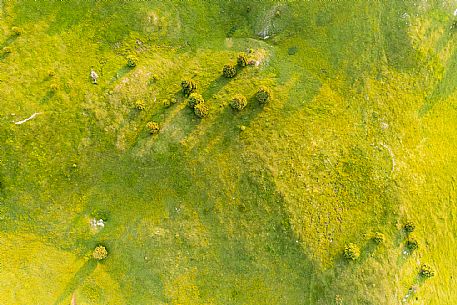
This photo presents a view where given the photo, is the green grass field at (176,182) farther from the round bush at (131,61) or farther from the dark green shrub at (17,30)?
the round bush at (131,61)

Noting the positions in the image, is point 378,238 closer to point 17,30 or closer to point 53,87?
point 53,87

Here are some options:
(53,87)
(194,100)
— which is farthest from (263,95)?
(53,87)

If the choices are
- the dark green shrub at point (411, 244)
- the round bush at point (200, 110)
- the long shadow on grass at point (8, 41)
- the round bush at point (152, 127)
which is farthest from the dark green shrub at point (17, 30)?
the dark green shrub at point (411, 244)

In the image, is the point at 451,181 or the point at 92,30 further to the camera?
the point at 451,181

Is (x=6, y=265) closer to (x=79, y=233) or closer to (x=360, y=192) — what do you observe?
(x=79, y=233)

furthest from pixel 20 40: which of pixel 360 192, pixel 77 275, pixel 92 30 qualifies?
pixel 360 192

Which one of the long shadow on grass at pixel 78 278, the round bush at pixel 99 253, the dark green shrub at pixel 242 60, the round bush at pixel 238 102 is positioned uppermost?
the dark green shrub at pixel 242 60
